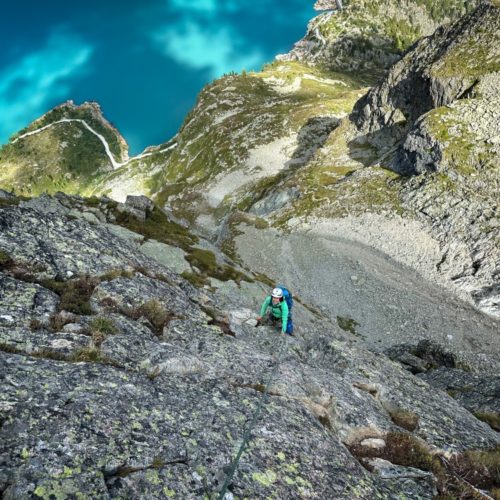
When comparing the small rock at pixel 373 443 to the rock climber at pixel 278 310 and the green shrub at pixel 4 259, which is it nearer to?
the rock climber at pixel 278 310

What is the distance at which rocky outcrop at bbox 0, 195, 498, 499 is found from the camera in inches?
324

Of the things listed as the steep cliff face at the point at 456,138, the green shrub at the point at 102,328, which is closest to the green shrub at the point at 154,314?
the green shrub at the point at 102,328

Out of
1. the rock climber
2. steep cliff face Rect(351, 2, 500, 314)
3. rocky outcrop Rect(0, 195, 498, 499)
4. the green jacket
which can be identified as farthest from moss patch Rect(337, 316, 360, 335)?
the green jacket

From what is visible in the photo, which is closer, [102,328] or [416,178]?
[102,328]

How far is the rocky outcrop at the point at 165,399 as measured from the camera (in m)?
8.23

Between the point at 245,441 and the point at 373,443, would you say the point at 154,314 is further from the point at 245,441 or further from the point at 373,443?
the point at 373,443

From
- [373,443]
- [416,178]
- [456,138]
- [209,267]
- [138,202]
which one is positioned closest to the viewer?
[373,443]

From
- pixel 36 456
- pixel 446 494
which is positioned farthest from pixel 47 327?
pixel 446 494

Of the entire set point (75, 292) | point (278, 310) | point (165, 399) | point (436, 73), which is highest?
point (436, 73)

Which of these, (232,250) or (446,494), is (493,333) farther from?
(446,494)

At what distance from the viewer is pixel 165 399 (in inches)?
427

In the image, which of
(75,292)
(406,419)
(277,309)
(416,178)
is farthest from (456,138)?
(75,292)

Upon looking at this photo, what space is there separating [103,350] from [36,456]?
497 centimetres

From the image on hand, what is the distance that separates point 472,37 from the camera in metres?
114
